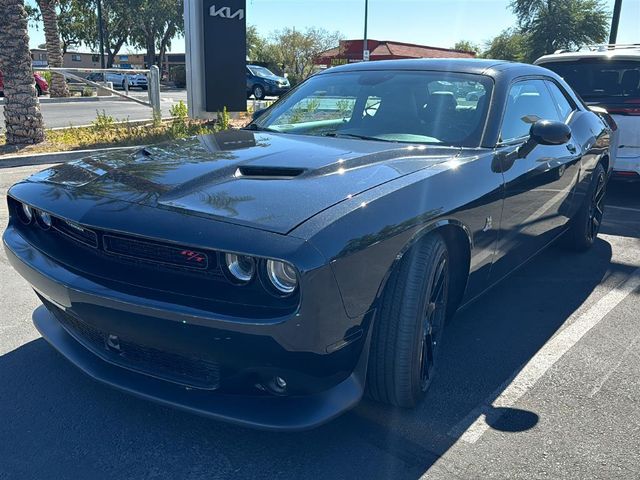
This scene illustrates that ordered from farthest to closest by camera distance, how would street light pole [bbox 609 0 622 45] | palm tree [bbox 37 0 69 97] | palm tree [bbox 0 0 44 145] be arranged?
palm tree [bbox 37 0 69 97], street light pole [bbox 609 0 622 45], palm tree [bbox 0 0 44 145]

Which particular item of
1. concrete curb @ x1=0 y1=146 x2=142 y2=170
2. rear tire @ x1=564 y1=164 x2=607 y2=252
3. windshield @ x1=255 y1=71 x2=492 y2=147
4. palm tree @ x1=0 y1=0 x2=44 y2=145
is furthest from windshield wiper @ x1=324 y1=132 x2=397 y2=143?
palm tree @ x1=0 y1=0 x2=44 y2=145

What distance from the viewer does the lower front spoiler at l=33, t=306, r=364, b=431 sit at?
6.73 feet

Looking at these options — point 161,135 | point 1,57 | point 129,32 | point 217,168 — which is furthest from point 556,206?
point 129,32

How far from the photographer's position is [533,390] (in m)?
2.85

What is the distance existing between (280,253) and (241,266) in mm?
233

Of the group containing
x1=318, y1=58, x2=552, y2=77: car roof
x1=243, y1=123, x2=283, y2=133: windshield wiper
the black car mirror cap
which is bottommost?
x1=243, y1=123, x2=283, y2=133: windshield wiper

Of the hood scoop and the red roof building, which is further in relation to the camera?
the red roof building

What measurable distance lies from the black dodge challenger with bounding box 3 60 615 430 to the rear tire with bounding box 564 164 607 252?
158 centimetres

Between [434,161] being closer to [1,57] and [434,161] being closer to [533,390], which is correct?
[533,390]

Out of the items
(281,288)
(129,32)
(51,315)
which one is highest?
(129,32)

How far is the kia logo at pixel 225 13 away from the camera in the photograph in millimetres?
10828

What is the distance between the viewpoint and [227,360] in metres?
2.03

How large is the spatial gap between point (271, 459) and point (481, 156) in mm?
1723

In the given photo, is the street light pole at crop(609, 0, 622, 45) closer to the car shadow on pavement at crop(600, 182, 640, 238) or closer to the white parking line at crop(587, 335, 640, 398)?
the car shadow on pavement at crop(600, 182, 640, 238)
